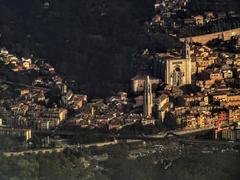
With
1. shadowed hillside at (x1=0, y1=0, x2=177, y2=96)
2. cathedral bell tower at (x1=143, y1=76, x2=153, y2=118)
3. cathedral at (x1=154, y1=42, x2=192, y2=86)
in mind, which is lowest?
cathedral bell tower at (x1=143, y1=76, x2=153, y2=118)

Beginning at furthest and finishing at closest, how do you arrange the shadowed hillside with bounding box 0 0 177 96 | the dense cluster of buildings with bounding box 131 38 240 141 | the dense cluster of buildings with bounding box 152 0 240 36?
1. the dense cluster of buildings with bounding box 152 0 240 36
2. the shadowed hillside with bounding box 0 0 177 96
3. the dense cluster of buildings with bounding box 131 38 240 141

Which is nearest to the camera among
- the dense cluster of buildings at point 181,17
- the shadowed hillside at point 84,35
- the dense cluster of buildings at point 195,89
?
the dense cluster of buildings at point 195,89

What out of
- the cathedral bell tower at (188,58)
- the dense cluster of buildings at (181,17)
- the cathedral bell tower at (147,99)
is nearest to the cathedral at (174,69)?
the cathedral bell tower at (188,58)

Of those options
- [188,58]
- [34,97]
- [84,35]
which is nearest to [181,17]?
[84,35]

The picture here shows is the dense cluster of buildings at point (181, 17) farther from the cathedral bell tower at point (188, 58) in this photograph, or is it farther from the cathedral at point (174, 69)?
the cathedral at point (174, 69)

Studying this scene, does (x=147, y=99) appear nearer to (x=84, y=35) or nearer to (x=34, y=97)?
(x=34, y=97)

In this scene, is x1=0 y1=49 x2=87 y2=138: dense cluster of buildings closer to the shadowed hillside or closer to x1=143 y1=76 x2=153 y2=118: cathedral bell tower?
the shadowed hillside

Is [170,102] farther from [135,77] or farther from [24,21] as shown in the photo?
[24,21]

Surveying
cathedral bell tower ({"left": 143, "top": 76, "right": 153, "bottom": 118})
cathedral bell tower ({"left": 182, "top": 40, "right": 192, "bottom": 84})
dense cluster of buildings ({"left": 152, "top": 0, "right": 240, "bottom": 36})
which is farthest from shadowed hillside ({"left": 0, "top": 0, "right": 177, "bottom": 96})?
cathedral bell tower ({"left": 182, "top": 40, "right": 192, "bottom": 84})
